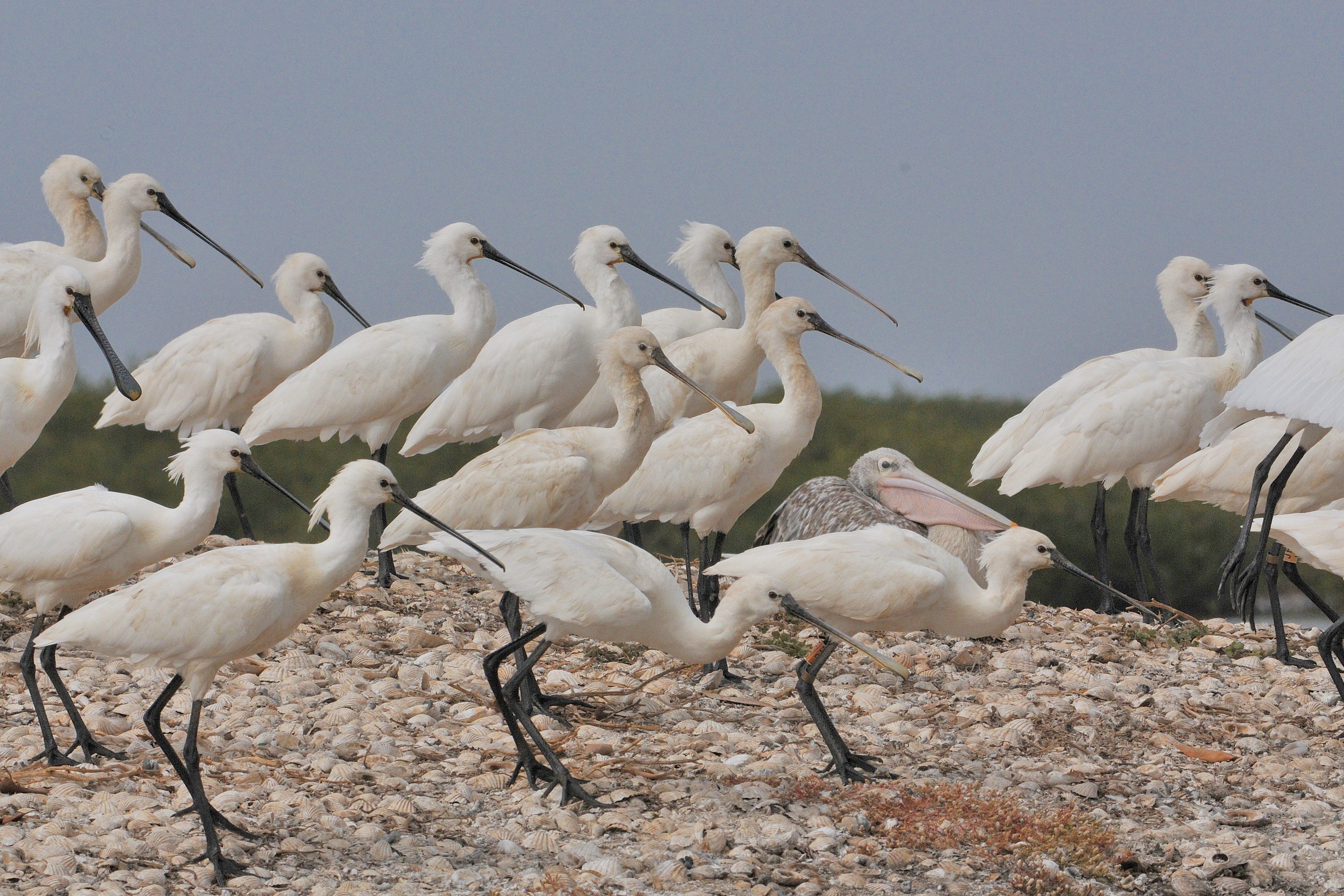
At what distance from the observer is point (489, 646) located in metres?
8.75

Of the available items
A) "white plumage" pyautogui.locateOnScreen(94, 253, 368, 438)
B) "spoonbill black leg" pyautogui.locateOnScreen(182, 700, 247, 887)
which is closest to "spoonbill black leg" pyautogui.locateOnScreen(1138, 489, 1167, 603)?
"white plumage" pyautogui.locateOnScreen(94, 253, 368, 438)

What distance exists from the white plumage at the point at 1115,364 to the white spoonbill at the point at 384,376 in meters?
3.84

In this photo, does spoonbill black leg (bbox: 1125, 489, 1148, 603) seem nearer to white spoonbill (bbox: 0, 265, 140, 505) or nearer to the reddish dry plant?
the reddish dry plant

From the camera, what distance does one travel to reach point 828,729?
6.64 m

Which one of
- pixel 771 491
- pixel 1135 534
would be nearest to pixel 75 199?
pixel 1135 534

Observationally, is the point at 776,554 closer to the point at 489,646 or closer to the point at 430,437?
the point at 489,646

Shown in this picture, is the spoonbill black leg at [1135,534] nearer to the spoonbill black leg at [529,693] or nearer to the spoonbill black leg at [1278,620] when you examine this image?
the spoonbill black leg at [1278,620]

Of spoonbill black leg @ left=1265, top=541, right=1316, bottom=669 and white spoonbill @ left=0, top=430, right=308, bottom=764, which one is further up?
white spoonbill @ left=0, top=430, right=308, bottom=764

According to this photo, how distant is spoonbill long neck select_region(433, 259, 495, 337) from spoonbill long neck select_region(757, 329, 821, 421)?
1901mm

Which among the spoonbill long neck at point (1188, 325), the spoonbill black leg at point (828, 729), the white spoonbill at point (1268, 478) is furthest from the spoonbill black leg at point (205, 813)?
the spoonbill long neck at point (1188, 325)

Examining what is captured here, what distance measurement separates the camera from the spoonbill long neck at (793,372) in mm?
8844

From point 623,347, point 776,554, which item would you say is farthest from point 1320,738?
point 623,347

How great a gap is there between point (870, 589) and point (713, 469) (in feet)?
6.67

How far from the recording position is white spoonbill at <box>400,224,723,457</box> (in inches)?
394
